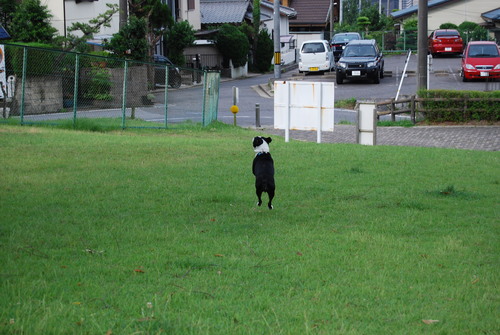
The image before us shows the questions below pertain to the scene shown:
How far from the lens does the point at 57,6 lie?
123 ft

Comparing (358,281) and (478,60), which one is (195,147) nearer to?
(358,281)

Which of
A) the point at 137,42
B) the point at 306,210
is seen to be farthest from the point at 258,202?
the point at 137,42

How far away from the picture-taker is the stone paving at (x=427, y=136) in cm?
1791

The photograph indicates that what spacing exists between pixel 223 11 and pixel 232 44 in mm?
8805

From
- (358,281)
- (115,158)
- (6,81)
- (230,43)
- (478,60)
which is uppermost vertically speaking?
(230,43)

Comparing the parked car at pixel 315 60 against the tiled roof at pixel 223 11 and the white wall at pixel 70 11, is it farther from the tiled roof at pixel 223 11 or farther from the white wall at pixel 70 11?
the tiled roof at pixel 223 11

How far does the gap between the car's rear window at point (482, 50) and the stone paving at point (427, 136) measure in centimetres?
1372

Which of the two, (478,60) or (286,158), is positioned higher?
(478,60)

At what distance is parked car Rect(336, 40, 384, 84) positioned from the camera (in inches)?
1352

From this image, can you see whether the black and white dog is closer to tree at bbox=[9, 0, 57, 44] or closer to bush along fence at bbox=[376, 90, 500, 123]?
bush along fence at bbox=[376, 90, 500, 123]

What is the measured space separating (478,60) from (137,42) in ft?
53.4

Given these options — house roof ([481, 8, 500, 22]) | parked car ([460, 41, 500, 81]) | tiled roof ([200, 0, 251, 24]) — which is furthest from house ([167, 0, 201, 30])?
house roof ([481, 8, 500, 22])

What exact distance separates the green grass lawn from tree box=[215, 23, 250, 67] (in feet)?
126

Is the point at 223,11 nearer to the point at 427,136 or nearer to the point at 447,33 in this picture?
the point at 447,33
